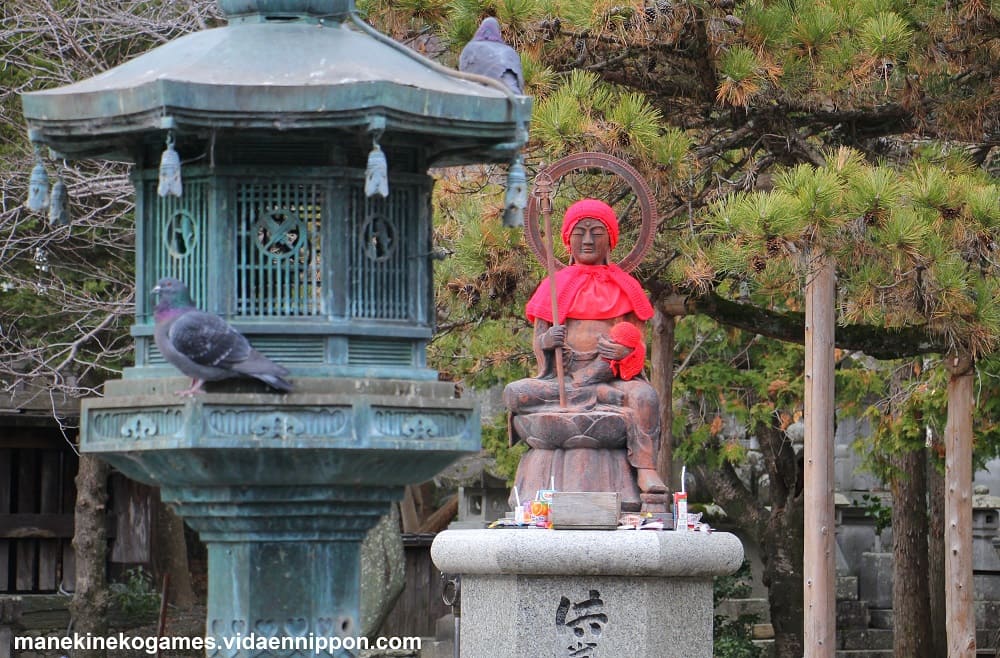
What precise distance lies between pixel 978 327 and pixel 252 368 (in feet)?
20.9

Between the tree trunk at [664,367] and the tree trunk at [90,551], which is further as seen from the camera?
→ the tree trunk at [90,551]

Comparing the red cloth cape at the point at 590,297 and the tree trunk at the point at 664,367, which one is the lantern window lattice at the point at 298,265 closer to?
the red cloth cape at the point at 590,297

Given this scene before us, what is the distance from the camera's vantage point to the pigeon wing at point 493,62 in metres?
7.09

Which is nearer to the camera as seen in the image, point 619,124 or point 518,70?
point 518,70

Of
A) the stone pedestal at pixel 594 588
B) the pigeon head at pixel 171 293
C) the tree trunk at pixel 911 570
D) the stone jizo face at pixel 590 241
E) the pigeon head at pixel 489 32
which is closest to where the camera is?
the pigeon head at pixel 171 293

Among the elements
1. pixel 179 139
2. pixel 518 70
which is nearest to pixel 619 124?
pixel 518 70

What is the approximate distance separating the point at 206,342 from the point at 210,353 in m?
0.04

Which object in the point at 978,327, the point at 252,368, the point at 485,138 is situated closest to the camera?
the point at 252,368

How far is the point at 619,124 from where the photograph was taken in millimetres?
11328

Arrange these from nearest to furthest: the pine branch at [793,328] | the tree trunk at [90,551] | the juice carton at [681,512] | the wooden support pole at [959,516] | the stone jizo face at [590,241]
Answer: the juice carton at [681,512], the stone jizo face at [590,241], the pine branch at [793,328], the wooden support pole at [959,516], the tree trunk at [90,551]

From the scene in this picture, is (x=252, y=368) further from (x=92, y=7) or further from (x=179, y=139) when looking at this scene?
(x=92, y=7)

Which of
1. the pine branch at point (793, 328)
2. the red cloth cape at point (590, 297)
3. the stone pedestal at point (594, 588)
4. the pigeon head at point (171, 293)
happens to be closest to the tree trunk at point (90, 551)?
the pine branch at point (793, 328)

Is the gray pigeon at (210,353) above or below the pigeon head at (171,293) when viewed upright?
below

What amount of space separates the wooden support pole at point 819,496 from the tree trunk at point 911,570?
15.8ft
